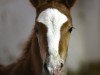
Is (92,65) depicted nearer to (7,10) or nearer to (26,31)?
(26,31)

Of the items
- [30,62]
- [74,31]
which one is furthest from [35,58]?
[74,31]

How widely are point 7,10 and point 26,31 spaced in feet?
0.97

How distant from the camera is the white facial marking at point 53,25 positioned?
1.43 metres

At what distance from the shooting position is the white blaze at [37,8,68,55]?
1.44 metres

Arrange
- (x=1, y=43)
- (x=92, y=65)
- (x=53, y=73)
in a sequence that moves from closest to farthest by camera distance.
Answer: (x=53, y=73) → (x=92, y=65) → (x=1, y=43)

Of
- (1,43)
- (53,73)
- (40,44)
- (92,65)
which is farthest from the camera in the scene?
(1,43)

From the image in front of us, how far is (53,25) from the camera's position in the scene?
4.81 feet

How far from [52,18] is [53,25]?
0.03m

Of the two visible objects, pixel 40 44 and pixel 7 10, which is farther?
pixel 7 10

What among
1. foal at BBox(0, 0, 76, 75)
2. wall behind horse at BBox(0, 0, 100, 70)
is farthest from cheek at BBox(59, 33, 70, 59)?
wall behind horse at BBox(0, 0, 100, 70)

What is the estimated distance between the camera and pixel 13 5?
3.29m

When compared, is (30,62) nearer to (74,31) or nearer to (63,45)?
(63,45)

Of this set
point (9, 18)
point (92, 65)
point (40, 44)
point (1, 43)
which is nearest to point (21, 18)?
point (9, 18)

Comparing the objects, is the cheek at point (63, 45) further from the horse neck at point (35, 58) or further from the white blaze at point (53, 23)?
the horse neck at point (35, 58)
